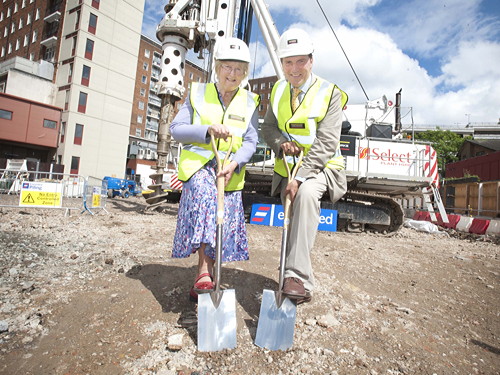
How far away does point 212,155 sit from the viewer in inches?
95.9

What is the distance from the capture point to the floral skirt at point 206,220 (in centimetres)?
231

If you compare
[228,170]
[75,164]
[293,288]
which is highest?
[75,164]

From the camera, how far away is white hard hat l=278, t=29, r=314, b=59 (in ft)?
8.05

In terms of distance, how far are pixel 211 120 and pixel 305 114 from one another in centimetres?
83

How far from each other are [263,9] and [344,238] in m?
7.00

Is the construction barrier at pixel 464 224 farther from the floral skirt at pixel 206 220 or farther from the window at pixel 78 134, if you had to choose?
the window at pixel 78 134

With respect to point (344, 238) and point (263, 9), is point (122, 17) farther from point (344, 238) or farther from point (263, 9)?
point (344, 238)

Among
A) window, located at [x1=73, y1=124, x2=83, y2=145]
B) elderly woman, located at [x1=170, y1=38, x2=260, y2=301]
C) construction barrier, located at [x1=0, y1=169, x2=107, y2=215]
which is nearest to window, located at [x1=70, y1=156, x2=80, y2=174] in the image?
window, located at [x1=73, y1=124, x2=83, y2=145]

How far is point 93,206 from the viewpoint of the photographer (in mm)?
8828

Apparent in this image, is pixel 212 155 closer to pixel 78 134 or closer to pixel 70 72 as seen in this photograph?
pixel 78 134

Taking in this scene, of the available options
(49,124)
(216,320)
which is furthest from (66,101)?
(216,320)

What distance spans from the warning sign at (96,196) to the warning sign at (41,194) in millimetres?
841

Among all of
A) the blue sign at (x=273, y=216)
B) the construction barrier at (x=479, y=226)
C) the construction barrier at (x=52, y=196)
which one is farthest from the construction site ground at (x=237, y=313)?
the construction barrier at (x=479, y=226)

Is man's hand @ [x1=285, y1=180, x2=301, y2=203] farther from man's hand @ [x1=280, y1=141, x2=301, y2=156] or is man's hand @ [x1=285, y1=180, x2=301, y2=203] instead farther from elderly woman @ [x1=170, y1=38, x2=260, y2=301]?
elderly woman @ [x1=170, y1=38, x2=260, y2=301]
